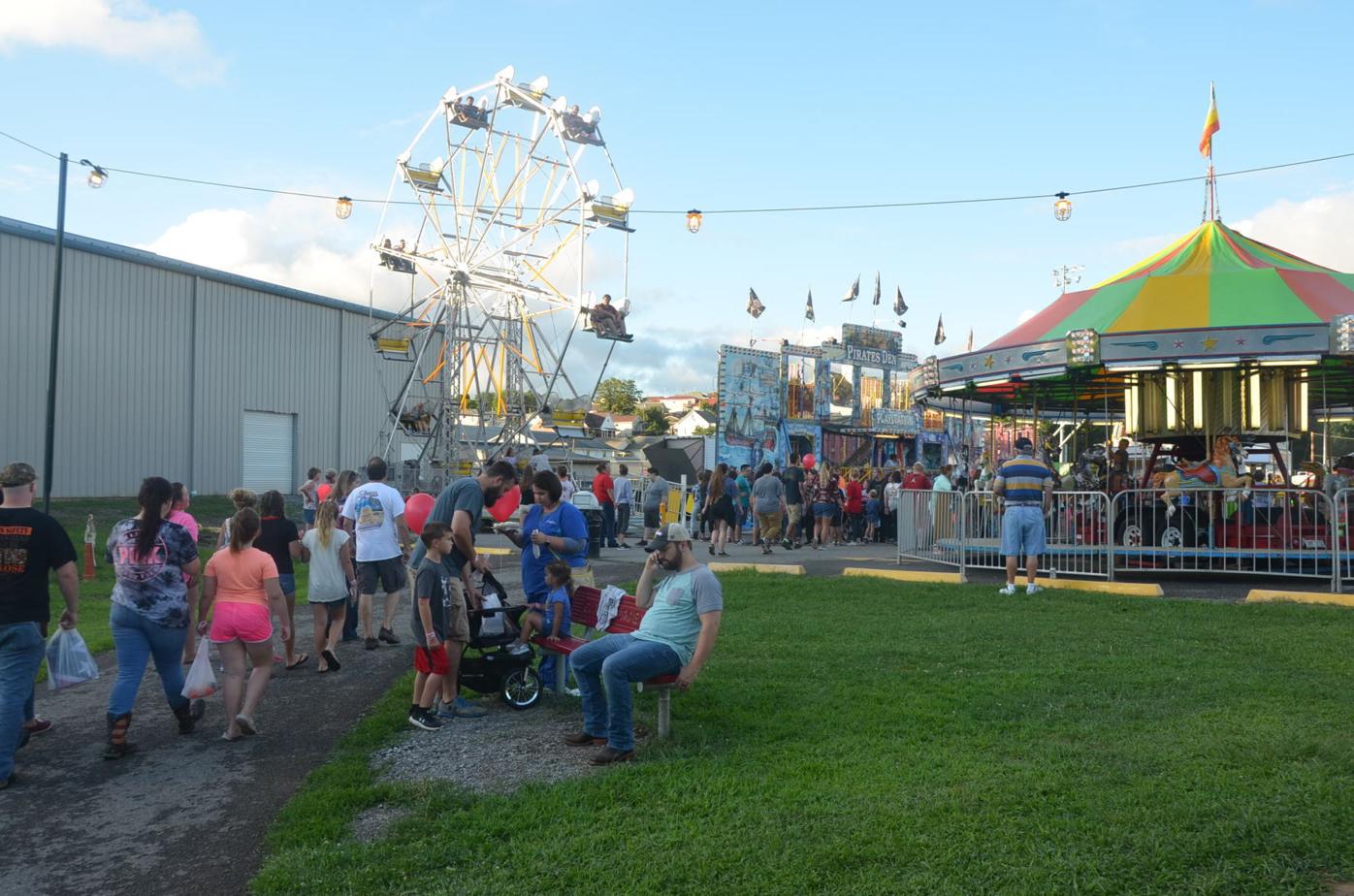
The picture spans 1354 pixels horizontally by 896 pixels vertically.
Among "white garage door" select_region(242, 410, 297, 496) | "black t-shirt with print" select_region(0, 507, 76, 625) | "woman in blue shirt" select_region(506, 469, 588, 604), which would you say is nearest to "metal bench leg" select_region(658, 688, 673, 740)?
"woman in blue shirt" select_region(506, 469, 588, 604)

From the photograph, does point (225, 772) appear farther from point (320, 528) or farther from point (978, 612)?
point (978, 612)

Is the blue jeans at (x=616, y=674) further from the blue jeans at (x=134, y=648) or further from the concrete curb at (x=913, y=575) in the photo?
the concrete curb at (x=913, y=575)

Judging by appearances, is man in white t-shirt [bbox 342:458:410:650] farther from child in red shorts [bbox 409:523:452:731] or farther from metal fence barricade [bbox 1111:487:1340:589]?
metal fence barricade [bbox 1111:487:1340:589]

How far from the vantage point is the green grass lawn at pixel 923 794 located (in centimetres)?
428

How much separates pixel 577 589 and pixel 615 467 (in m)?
31.6

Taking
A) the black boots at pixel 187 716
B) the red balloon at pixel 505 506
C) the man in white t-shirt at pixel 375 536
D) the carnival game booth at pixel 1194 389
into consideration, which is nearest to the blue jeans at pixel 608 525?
the carnival game booth at pixel 1194 389

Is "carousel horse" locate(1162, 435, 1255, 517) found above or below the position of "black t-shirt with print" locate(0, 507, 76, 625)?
above

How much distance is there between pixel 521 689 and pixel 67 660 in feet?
9.28

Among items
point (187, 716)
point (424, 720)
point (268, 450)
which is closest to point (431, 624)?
point (424, 720)

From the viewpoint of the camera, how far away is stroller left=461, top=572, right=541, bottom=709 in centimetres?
750

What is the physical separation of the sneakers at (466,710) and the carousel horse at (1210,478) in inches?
365

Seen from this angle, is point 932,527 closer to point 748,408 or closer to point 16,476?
point 16,476

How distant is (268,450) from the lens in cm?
3422

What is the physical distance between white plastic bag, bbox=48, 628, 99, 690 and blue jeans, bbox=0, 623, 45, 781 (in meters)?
0.39
